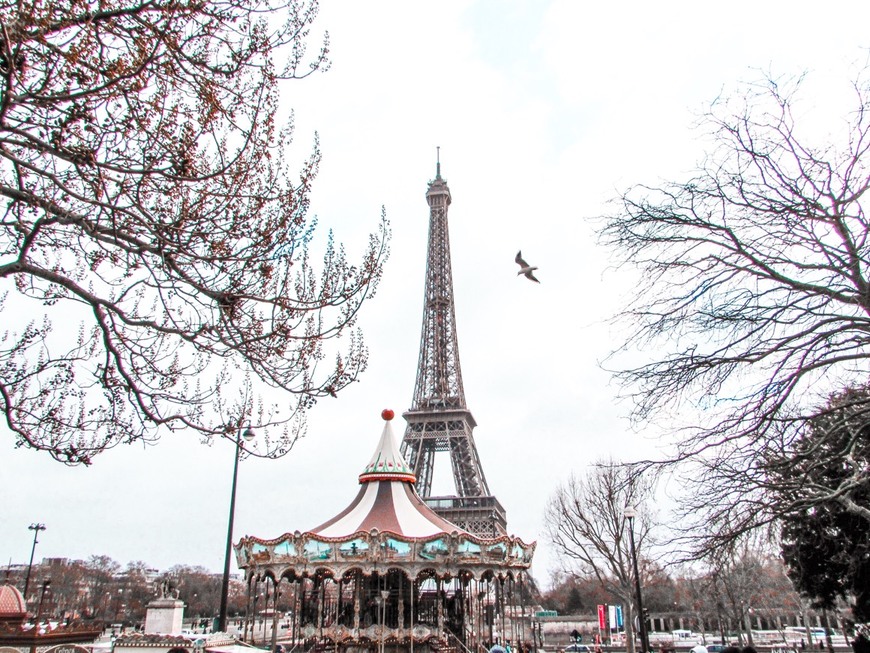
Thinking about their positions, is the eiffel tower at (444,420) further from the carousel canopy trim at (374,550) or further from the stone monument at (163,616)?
the stone monument at (163,616)

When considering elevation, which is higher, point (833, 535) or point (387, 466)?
point (387, 466)

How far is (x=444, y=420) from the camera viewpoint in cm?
4916

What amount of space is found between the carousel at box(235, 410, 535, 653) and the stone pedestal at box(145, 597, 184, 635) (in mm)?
2348

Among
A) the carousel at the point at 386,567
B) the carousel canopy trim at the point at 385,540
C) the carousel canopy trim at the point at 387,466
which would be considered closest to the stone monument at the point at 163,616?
the carousel at the point at 386,567

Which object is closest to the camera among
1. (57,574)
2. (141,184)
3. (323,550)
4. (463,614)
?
(141,184)

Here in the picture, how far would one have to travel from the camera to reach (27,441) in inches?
286

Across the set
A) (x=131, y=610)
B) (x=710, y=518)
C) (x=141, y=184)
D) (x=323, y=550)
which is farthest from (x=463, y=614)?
(x=131, y=610)

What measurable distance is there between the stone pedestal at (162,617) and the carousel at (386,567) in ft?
7.70

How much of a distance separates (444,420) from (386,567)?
3034cm

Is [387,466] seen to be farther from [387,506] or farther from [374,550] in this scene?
[374,550]

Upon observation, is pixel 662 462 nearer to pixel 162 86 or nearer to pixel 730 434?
pixel 730 434

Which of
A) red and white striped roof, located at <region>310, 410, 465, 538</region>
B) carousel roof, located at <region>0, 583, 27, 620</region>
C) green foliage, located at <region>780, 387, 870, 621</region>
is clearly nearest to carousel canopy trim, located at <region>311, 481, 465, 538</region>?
red and white striped roof, located at <region>310, 410, 465, 538</region>

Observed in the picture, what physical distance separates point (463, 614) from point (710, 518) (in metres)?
15.6

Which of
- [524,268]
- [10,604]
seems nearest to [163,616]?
[10,604]
